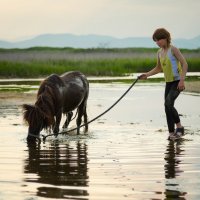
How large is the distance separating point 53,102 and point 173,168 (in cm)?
425

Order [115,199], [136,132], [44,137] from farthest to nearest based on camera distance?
[136,132] → [44,137] → [115,199]

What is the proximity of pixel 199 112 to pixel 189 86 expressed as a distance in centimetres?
1219

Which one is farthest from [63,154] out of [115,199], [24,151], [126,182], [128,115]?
[128,115]

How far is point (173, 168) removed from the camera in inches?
367

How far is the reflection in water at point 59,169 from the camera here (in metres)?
7.76

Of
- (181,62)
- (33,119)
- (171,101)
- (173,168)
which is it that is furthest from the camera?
(171,101)

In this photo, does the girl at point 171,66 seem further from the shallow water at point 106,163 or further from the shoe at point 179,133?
the shallow water at point 106,163

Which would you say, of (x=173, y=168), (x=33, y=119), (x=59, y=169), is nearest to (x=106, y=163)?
(x=59, y=169)

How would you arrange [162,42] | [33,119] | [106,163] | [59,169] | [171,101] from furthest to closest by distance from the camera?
[171,101] < [162,42] < [33,119] < [106,163] < [59,169]

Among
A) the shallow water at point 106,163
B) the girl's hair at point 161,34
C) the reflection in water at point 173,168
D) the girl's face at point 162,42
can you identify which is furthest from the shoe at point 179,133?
the girl's hair at point 161,34

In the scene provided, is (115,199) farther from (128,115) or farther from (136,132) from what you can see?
(128,115)

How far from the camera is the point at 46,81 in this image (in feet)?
43.1

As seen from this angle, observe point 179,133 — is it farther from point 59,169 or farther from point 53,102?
point 59,169

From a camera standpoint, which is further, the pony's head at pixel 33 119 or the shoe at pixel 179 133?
the shoe at pixel 179 133
